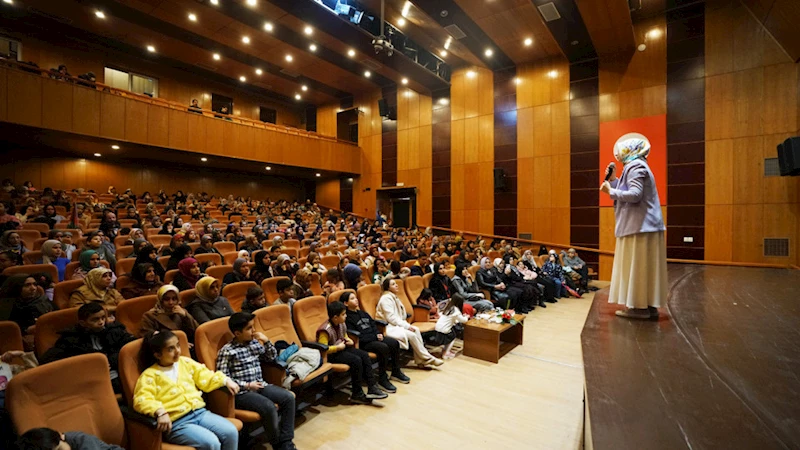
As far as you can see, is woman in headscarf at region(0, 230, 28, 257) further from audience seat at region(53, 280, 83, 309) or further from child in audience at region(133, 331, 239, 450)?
child in audience at region(133, 331, 239, 450)

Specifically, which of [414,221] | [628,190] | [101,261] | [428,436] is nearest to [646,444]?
[628,190]

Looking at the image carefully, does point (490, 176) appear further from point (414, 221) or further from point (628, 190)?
point (628, 190)

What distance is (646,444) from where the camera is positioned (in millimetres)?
1021

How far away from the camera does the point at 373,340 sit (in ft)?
11.1

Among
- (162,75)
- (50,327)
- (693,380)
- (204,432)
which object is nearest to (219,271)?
(50,327)

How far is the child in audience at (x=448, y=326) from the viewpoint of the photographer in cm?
396

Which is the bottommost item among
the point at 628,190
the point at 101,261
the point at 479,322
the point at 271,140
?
the point at 479,322

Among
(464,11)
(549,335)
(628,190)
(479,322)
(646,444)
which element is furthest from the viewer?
(464,11)

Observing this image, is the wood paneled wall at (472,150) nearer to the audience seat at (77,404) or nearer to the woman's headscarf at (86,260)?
the woman's headscarf at (86,260)

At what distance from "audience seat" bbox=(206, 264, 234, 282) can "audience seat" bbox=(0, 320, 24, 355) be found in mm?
1897

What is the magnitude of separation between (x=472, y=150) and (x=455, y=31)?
3.53 meters

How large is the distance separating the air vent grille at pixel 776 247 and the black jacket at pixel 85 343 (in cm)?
1022

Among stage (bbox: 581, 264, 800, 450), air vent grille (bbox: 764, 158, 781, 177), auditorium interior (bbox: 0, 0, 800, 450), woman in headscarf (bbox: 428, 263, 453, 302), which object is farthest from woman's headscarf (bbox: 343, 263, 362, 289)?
air vent grille (bbox: 764, 158, 781, 177)

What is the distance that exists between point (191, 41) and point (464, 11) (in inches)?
282
